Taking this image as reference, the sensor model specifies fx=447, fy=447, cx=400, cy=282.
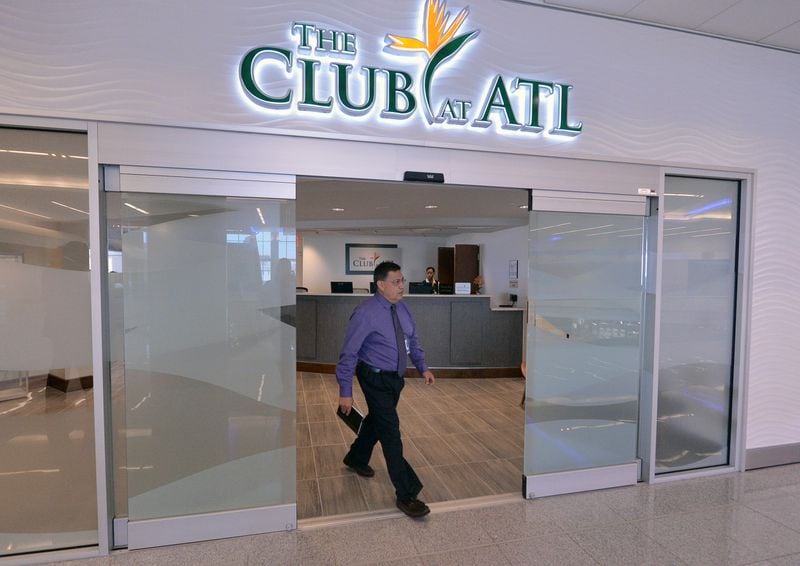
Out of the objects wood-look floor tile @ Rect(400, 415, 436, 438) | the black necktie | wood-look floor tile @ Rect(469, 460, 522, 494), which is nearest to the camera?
the black necktie

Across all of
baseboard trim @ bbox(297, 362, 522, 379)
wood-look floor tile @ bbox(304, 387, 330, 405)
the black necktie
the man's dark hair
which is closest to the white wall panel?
the man's dark hair

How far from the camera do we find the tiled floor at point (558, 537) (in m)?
2.63

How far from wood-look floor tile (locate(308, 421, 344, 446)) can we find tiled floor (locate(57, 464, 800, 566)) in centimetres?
156

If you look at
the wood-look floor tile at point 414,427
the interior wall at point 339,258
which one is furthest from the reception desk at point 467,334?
the interior wall at point 339,258

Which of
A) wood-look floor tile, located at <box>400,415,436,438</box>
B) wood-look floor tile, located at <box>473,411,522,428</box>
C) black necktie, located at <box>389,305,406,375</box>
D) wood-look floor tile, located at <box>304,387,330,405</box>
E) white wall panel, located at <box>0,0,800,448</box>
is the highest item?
white wall panel, located at <box>0,0,800,448</box>

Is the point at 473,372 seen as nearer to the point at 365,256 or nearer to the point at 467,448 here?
the point at 467,448

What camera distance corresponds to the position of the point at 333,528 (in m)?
2.93

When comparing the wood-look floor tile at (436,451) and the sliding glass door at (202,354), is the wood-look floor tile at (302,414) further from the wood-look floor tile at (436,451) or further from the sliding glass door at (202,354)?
the sliding glass door at (202,354)

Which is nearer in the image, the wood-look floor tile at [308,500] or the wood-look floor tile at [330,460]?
the wood-look floor tile at [308,500]

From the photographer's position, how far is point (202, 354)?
2.81m

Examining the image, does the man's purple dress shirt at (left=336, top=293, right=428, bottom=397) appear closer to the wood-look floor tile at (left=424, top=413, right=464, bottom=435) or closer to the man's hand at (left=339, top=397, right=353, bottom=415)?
the man's hand at (left=339, top=397, right=353, bottom=415)

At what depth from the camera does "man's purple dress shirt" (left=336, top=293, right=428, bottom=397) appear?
3.14 meters

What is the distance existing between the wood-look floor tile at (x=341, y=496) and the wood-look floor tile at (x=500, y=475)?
104 centimetres

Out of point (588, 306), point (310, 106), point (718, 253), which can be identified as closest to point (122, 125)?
point (310, 106)
